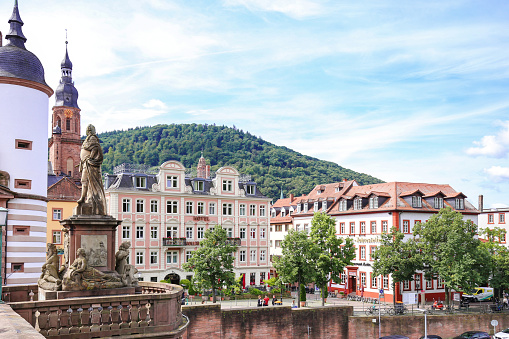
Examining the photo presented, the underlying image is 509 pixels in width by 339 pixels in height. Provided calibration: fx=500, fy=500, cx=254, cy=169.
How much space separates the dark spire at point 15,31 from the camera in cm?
2714

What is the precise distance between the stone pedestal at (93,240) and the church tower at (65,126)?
227 feet

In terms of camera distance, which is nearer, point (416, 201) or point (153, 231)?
point (153, 231)

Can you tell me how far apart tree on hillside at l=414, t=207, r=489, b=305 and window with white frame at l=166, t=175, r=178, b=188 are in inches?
1062

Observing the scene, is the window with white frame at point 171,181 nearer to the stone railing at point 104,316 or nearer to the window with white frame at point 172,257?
the window with white frame at point 172,257

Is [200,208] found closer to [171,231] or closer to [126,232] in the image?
→ [171,231]

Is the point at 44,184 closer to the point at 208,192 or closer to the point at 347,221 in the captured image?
the point at 208,192

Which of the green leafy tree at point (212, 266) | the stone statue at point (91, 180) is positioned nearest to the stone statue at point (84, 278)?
the stone statue at point (91, 180)

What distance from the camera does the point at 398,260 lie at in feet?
155

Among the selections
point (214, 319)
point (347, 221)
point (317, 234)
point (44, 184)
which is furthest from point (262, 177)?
point (44, 184)

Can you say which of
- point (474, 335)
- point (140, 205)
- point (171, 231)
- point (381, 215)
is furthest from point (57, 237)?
point (474, 335)

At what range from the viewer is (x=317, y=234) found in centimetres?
4947

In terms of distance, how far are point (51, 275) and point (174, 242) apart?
131ft

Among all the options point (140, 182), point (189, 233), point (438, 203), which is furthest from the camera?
point (438, 203)

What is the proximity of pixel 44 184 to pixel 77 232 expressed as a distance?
406 inches
